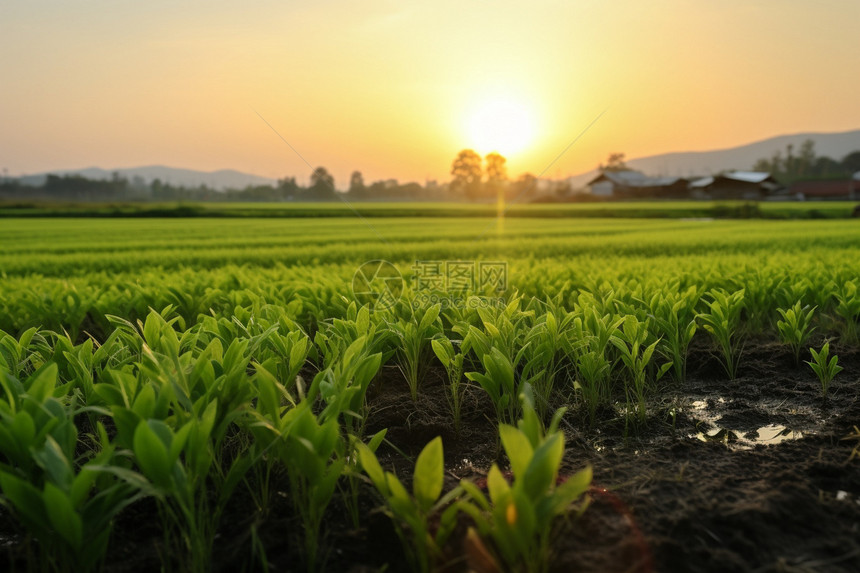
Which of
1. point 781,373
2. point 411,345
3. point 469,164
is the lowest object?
point 781,373

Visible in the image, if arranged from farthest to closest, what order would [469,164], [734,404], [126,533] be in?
[469,164]
[734,404]
[126,533]

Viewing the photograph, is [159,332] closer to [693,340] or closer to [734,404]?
[734,404]

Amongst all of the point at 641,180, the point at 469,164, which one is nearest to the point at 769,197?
the point at 641,180

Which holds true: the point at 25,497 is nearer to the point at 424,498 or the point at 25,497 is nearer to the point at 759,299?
the point at 424,498

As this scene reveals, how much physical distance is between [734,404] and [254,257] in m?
10.9

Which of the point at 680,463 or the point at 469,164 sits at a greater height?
the point at 469,164

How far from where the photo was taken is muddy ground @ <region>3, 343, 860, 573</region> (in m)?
1.61

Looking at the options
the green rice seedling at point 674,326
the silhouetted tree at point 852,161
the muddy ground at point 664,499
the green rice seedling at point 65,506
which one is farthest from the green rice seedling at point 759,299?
the silhouetted tree at point 852,161

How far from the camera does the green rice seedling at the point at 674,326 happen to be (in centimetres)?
329

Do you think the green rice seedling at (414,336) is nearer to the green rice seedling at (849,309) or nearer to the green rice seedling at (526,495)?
the green rice seedling at (526,495)

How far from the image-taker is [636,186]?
7569 cm

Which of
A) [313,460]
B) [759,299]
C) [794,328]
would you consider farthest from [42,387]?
[759,299]

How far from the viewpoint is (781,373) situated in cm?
358

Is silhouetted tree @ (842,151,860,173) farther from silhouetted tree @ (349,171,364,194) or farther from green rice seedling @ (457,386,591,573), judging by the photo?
green rice seedling @ (457,386,591,573)
